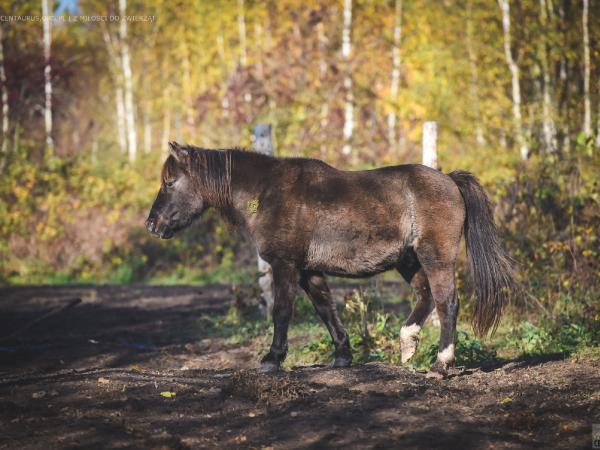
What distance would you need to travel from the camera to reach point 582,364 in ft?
22.6

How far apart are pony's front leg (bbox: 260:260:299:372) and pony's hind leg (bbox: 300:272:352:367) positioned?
340 mm

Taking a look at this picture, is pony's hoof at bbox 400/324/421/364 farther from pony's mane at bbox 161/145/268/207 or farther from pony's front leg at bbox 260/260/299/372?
pony's mane at bbox 161/145/268/207

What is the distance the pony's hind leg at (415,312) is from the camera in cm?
708

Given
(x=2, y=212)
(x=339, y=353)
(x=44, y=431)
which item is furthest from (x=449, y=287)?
(x=2, y=212)

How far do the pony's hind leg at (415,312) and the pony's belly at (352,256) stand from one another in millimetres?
→ 511

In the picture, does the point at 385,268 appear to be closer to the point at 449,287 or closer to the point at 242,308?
the point at 449,287

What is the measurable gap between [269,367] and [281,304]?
618 millimetres

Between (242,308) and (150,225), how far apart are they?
4200 mm

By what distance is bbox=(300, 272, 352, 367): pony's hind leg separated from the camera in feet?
23.5

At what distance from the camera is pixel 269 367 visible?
675cm

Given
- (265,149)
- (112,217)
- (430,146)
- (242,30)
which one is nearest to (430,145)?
(430,146)

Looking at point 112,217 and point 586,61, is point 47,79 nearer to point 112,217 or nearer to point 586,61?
point 112,217

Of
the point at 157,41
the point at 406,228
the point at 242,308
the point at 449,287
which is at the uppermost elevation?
the point at 157,41

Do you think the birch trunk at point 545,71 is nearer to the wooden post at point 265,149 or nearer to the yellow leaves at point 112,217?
the wooden post at point 265,149
